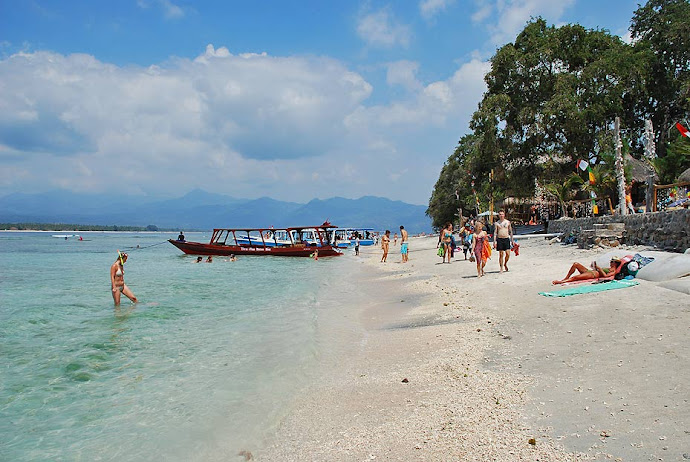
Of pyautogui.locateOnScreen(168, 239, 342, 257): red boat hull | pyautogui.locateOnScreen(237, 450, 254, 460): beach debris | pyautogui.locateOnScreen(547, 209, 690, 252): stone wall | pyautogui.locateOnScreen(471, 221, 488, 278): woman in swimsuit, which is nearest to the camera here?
pyautogui.locateOnScreen(237, 450, 254, 460): beach debris

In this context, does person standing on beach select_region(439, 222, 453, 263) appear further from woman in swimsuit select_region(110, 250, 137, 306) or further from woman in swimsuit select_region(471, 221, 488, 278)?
woman in swimsuit select_region(110, 250, 137, 306)

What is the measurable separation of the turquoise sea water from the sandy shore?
744 millimetres

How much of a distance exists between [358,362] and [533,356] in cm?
234

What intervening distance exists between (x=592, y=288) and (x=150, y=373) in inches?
293

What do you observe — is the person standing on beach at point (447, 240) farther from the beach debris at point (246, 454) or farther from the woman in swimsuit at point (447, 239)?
the beach debris at point (246, 454)

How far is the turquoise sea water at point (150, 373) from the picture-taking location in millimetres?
4445

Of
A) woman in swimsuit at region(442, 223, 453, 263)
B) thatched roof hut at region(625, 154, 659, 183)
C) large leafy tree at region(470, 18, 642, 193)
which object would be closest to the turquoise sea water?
woman in swimsuit at region(442, 223, 453, 263)

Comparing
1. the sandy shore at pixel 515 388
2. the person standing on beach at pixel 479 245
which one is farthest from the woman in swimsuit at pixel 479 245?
the sandy shore at pixel 515 388

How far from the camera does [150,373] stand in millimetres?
6430

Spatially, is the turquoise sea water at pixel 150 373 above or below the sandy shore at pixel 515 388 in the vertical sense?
below

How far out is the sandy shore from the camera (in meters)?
3.38

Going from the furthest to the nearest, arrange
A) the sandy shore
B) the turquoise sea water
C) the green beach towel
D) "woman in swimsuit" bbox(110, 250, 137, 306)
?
"woman in swimsuit" bbox(110, 250, 137, 306)
the green beach towel
the turquoise sea water
the sandy shore

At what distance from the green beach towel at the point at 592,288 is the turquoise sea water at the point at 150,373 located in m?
4.45

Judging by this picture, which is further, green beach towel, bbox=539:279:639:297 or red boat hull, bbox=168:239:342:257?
red boat hull, bbox=168:239:342:257
